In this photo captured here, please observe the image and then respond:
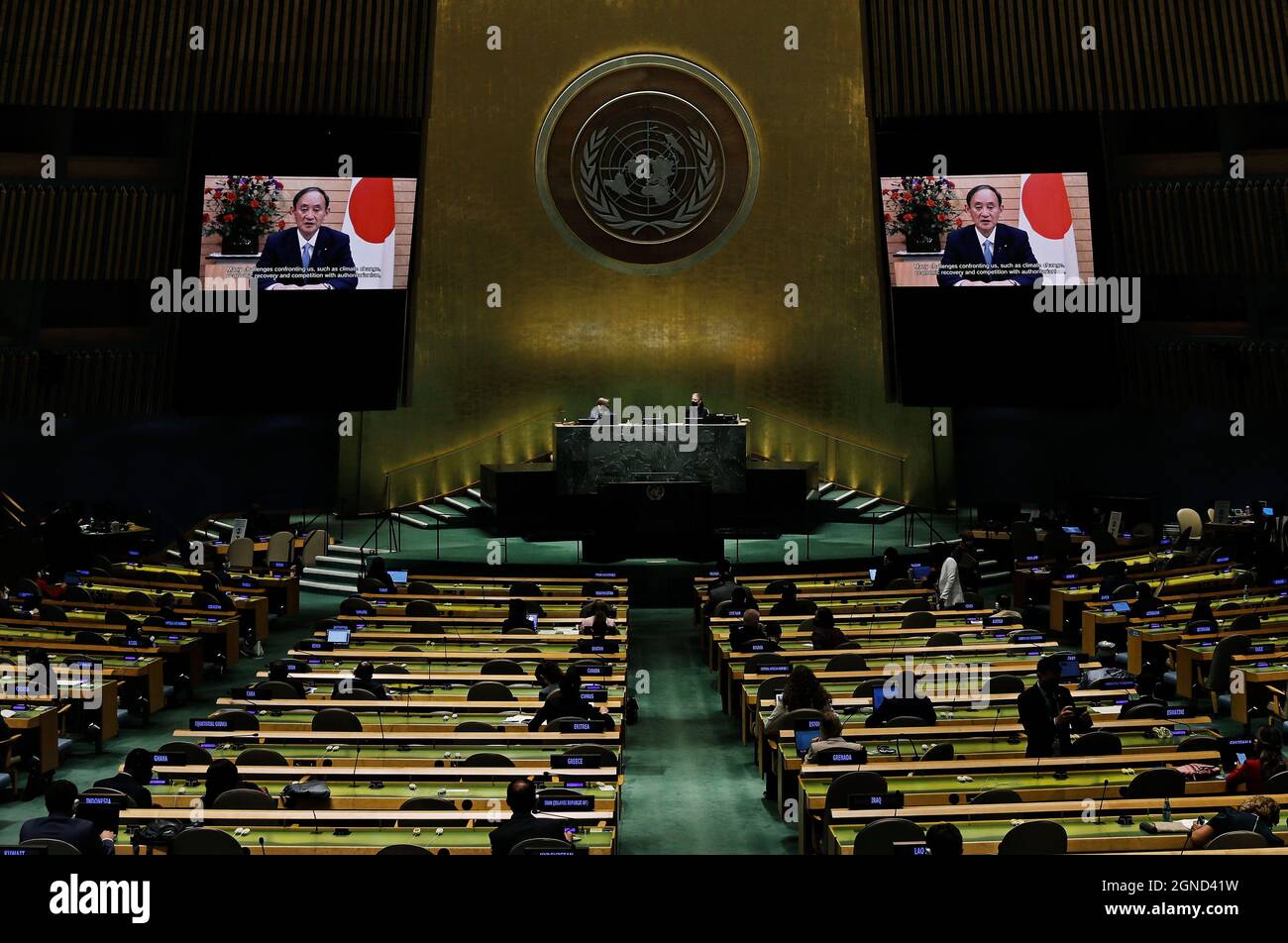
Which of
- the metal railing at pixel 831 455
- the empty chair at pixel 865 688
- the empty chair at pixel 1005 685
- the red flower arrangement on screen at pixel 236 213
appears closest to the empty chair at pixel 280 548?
the red flower arrangement on screen at pixel 236 213

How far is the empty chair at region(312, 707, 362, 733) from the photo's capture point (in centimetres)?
1001

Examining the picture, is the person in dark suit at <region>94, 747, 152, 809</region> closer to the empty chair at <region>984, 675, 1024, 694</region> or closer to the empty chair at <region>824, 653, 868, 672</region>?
the empty chair at <region>824, 653, 868, 672</region>

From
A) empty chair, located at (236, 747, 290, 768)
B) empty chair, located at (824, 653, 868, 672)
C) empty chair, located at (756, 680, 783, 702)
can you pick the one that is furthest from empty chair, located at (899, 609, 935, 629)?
empty chair, located at (236, 747, 290, 768)

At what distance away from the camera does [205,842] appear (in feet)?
22.6

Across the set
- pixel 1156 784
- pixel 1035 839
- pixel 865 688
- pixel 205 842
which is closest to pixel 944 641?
pixel 865 688

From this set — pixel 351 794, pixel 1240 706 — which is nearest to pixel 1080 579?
pixel 1240 706

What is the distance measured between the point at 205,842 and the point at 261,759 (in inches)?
82.9

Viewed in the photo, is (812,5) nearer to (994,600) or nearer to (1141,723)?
(994,600)

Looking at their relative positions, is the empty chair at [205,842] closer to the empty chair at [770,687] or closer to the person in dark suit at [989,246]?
the empty chair at [770,687]

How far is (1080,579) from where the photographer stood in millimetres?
16703

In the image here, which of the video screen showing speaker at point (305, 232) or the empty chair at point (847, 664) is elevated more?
the video screen showing speaker at point (305, 232)

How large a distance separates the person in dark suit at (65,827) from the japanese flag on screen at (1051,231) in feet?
50.8

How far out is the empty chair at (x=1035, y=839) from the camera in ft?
22.9

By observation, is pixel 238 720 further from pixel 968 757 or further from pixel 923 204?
pixel 923 204
